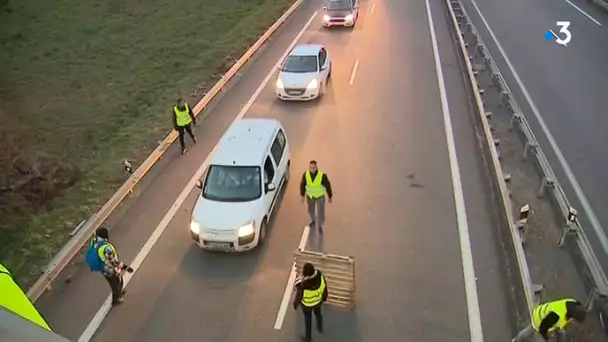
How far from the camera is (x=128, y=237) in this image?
13.2 metres

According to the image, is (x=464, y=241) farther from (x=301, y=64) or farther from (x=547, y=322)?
(x=301, y=64)

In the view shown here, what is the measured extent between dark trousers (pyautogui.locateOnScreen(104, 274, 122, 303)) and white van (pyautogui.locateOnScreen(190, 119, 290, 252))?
6.21 ft

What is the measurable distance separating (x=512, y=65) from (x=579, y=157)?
9.17 metres

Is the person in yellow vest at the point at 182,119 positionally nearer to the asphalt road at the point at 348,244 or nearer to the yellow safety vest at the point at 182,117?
the yellow safety vest at the point at 182,117

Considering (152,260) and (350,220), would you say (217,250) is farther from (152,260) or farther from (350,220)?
(350,220)

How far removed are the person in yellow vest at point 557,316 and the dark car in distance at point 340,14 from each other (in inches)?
924

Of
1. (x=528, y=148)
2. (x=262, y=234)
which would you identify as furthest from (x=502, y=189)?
(x=262, y=234)

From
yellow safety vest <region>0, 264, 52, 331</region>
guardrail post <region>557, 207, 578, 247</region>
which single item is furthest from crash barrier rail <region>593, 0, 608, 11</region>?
yellow safety vest <region>0, 264, 52, 331</region>

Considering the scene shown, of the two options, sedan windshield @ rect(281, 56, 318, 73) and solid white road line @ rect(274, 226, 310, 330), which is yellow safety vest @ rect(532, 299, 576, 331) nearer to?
solid white road line @ rect(274, 226, 310, 330)

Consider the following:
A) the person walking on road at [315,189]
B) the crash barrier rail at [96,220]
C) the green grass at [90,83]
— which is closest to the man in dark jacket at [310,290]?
the person walking on road at [315,189]

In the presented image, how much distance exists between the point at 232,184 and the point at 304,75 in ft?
29.1

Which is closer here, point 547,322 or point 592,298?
point 547,322

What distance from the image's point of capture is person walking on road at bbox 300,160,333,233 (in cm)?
1217

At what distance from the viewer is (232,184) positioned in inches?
504
